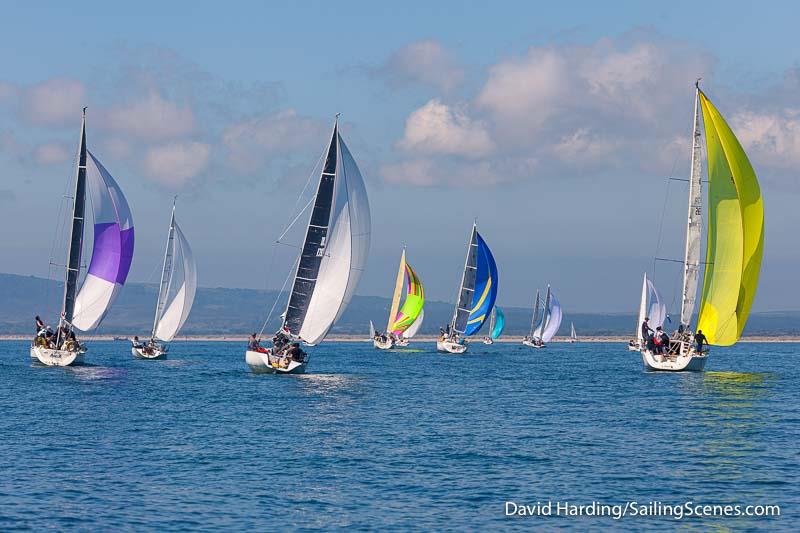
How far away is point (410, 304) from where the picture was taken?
12331cm

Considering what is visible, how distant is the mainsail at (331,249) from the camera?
54000mm

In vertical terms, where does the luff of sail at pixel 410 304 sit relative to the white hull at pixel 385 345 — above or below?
above

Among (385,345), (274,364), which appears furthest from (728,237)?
(385,345)

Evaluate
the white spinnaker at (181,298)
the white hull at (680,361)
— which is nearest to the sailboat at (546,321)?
the white spinnaker at (181,298)

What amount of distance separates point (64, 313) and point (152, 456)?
3593 cm

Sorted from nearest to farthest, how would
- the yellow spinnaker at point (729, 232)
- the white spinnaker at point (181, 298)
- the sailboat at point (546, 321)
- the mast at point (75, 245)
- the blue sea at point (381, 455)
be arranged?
the blue sea at point (381, 455), the yellow spinnaker at point (729, 232), the mast at point (75, 245), the white spinnaker at point (181, 298), the sailboat at point (546, 321)

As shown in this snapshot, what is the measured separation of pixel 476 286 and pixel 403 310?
74.3 feet

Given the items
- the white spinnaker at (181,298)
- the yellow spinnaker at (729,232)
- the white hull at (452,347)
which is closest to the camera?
the yellow spinnaker at (729,232)

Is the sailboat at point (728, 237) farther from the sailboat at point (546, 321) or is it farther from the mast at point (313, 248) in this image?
the sailboat at point (546, 321)

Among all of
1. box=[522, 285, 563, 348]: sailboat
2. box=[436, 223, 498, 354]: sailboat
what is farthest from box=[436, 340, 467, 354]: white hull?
box=[522, 285, 563, 348]: sailboat

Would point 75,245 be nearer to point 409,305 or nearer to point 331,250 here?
point 331,250

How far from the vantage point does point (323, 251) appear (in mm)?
54719

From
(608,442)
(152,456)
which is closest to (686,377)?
(608,442)

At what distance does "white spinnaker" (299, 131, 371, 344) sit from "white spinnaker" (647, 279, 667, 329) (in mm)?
55212
